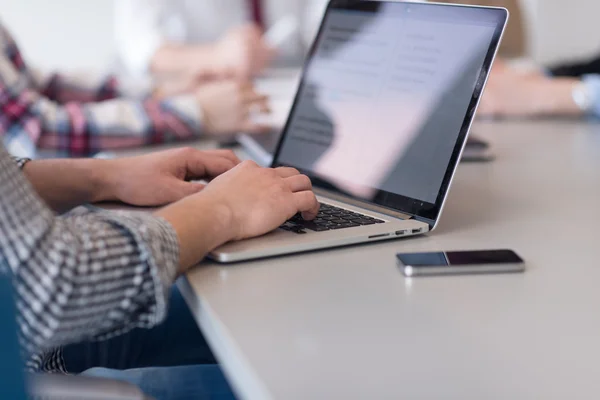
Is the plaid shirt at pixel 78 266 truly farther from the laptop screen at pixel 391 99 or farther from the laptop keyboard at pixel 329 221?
the laptop screen at pixel 391 99

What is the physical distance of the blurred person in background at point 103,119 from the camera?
4.77ft

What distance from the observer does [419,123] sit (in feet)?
2.92

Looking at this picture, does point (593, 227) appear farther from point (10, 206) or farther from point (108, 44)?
point (108, 44)

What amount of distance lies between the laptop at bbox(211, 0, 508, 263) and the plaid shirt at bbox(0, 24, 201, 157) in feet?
1.53

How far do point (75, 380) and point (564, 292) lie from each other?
402 mm

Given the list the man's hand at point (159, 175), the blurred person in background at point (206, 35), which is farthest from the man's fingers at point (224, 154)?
the blurred person in background at point (206, 35)

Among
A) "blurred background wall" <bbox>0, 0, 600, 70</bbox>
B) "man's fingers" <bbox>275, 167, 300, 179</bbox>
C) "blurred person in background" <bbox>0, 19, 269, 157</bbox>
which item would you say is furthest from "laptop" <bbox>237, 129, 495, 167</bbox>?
"blurred background wall" <bbox>0, 0, 600, 70</bbox>

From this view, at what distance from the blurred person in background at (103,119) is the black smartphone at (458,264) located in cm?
81

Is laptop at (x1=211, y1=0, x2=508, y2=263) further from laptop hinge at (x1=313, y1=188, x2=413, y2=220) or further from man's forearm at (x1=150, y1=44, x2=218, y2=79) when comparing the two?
man's forearm at (x1=150, y1=44, x2=218, y2=79)

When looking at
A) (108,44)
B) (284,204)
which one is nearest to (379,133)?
(284,204)

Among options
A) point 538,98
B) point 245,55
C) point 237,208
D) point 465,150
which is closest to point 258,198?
point 237,208

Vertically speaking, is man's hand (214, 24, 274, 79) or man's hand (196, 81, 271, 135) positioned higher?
man's hand (214, 24, 274, 79)

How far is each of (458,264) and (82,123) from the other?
946mm

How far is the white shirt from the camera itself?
2779 mm
